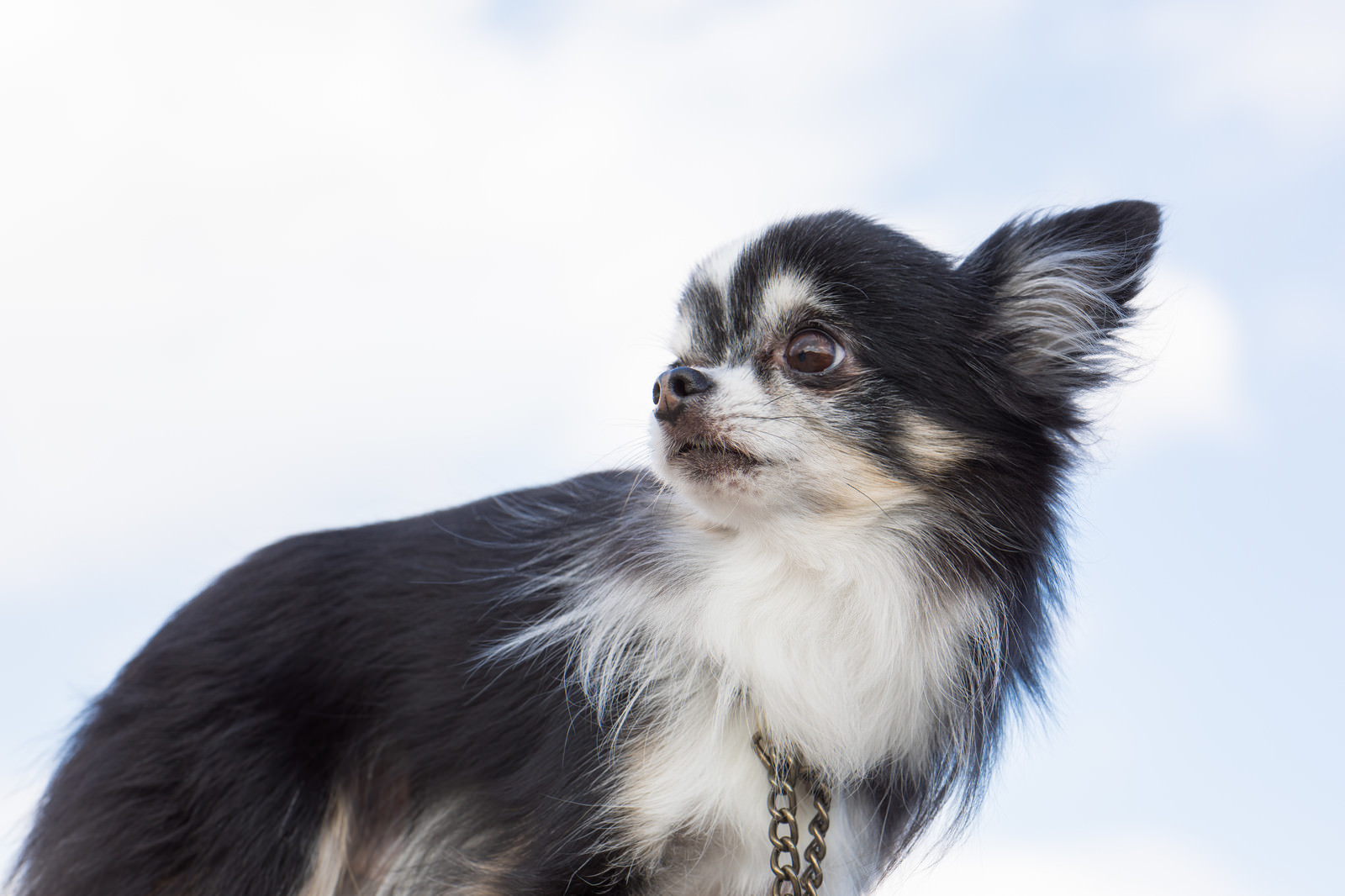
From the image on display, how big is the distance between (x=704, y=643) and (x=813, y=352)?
63 centimetres

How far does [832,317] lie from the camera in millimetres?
2295

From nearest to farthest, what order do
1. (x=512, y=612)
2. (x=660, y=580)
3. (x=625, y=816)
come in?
(x=625, y=816) < (x=660, y=580) < (x=512, y=612)

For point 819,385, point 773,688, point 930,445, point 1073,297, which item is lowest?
point 773,688

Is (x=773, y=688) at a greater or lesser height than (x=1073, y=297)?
lesser

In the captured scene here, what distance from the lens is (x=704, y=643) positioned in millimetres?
2336

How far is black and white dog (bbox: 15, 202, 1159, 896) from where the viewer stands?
7.41 feet

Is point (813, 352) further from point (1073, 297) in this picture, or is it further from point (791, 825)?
point (791, 825)

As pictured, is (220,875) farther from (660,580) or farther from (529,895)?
(660,580)

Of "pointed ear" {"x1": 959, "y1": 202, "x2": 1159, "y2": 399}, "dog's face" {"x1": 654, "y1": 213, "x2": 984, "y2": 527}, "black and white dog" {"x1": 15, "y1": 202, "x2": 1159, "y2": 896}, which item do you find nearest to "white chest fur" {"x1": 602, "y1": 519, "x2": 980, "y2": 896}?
"black and white dog" {"x1": 15, "y1": 202, "x2": 1159, "y2": 896}

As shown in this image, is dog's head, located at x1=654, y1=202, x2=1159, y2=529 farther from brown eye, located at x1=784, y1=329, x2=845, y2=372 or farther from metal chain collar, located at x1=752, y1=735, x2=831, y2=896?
metal chain collar, located at x1=752, y1=735, x2=831, y2=896

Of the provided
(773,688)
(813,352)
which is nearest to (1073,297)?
(813,352)

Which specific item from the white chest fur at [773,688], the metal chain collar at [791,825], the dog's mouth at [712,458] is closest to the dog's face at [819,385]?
the dog's mouth at [712,458]

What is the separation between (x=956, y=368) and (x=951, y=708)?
2.30 feet

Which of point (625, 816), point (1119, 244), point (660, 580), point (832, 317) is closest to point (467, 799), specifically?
point (625, 816)
